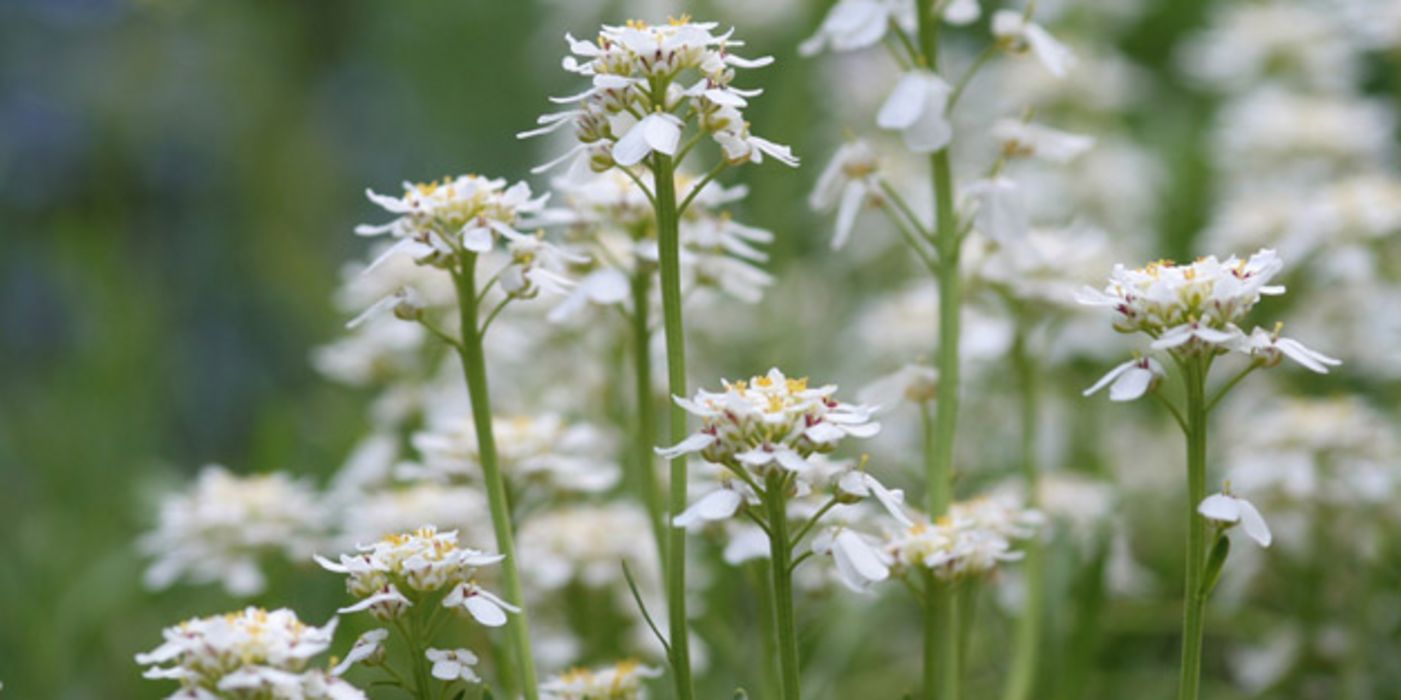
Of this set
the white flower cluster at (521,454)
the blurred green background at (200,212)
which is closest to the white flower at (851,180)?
the white flower cluster at (521,454)

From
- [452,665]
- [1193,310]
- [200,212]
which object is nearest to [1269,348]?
[1193,310]

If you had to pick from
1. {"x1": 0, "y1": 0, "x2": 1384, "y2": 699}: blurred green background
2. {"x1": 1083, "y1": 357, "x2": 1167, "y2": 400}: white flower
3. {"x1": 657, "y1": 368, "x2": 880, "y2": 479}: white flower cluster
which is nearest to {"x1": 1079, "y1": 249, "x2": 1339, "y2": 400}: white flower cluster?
{"x1": 1083, "y1": 357, "x2": 1167, "y2": 400}: white flower

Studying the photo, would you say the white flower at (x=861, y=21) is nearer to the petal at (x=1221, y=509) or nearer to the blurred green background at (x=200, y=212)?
the petal at (x=1221, y=509)

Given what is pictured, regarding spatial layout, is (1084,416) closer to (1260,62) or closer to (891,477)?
(891,477)

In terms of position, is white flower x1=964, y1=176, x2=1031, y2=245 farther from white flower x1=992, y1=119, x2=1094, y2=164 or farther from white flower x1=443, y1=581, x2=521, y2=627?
white flower x1=443, y1=581, x2=521, y2=627

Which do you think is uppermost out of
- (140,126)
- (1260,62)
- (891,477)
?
(140,126)

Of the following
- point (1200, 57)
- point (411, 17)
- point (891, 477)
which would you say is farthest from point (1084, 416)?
point (411, 17)
